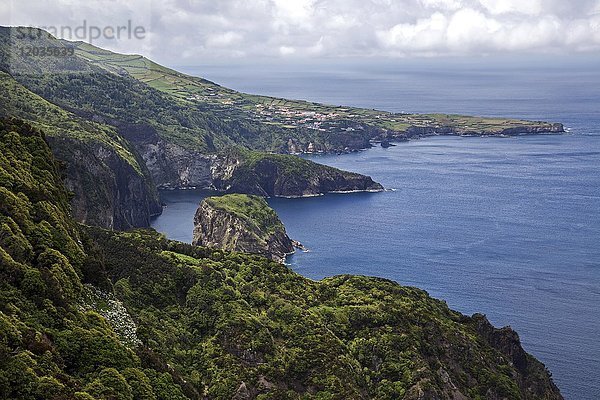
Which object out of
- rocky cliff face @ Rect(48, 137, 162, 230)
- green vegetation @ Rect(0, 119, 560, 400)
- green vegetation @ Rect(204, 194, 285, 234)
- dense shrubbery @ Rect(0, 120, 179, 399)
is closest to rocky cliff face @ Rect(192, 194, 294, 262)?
green vegetation @ Rect(204, 194, 285, 234)

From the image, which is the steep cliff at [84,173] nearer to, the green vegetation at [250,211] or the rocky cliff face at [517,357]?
the green vegetation at [250,211]

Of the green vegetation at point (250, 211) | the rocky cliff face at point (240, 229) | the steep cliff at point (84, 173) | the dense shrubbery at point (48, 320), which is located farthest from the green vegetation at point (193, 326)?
the green vegetation at point (250, 211)

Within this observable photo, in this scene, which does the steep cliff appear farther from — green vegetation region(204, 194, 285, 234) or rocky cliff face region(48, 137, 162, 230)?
green vegetation region(204, 194, 285, 234)

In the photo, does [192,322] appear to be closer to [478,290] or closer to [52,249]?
[52,249]

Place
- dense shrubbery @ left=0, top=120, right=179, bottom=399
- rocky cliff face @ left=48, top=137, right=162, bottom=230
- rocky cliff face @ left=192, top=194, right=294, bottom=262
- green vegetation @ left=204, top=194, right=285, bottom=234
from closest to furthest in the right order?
dense shrubbery @ left=0, top=120, right=179, bottom=399 → rocky cliff face @ left=48, top=137, right=162, bottom=230 → rocky cliff face @ left=192, top=194, right=294, bottom=262 → green vegetation @ left=204, top=194, right=285, bottom=234

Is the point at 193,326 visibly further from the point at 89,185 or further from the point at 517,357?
the point at 89,185

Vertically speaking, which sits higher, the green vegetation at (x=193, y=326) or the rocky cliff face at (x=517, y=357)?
the green vegetation at (x=193, y=326)
